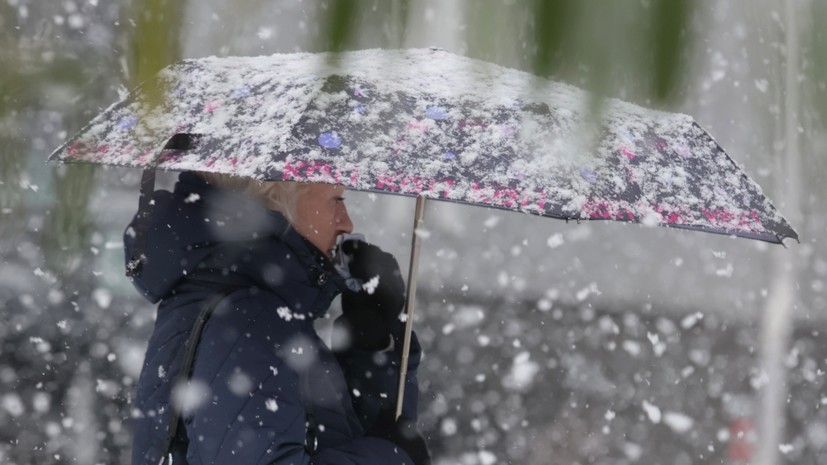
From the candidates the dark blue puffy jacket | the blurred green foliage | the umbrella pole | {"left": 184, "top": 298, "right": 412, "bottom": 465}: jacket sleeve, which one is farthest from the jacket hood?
the blurred green foliage

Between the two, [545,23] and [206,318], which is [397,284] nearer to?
[206,318]

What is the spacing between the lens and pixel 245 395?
189 cm

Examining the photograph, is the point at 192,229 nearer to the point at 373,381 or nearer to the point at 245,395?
the point at 245,395

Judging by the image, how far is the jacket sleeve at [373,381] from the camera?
2.64 m

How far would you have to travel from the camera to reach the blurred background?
1.58ft

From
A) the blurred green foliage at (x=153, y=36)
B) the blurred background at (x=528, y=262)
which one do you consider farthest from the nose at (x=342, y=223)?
the blurred green foliage at (x=153, y=36)

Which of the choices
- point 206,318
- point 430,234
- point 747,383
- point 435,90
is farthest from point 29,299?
point 747,383

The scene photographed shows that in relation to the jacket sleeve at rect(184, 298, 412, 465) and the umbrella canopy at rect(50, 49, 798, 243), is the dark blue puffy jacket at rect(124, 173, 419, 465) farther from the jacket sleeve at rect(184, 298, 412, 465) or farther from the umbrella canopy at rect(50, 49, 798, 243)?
the umbrella canopy at rect(50, 49, 798, 243)

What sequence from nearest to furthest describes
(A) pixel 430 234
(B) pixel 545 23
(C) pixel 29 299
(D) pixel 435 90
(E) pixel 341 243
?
1. (B) pixel 545 23
2. (D) pixel 435 90
3. (E) pixel 341 243
4. (C) pixel 29 299
5. (A) pixel 430 234

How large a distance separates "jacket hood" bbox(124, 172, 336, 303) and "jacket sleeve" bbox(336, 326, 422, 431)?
690 mm

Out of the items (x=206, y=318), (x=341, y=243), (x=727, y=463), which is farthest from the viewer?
(x=727, y=463)

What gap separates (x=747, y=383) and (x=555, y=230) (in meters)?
2.81

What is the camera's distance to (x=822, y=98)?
0.50 meters

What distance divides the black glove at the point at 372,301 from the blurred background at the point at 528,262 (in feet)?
2.31
